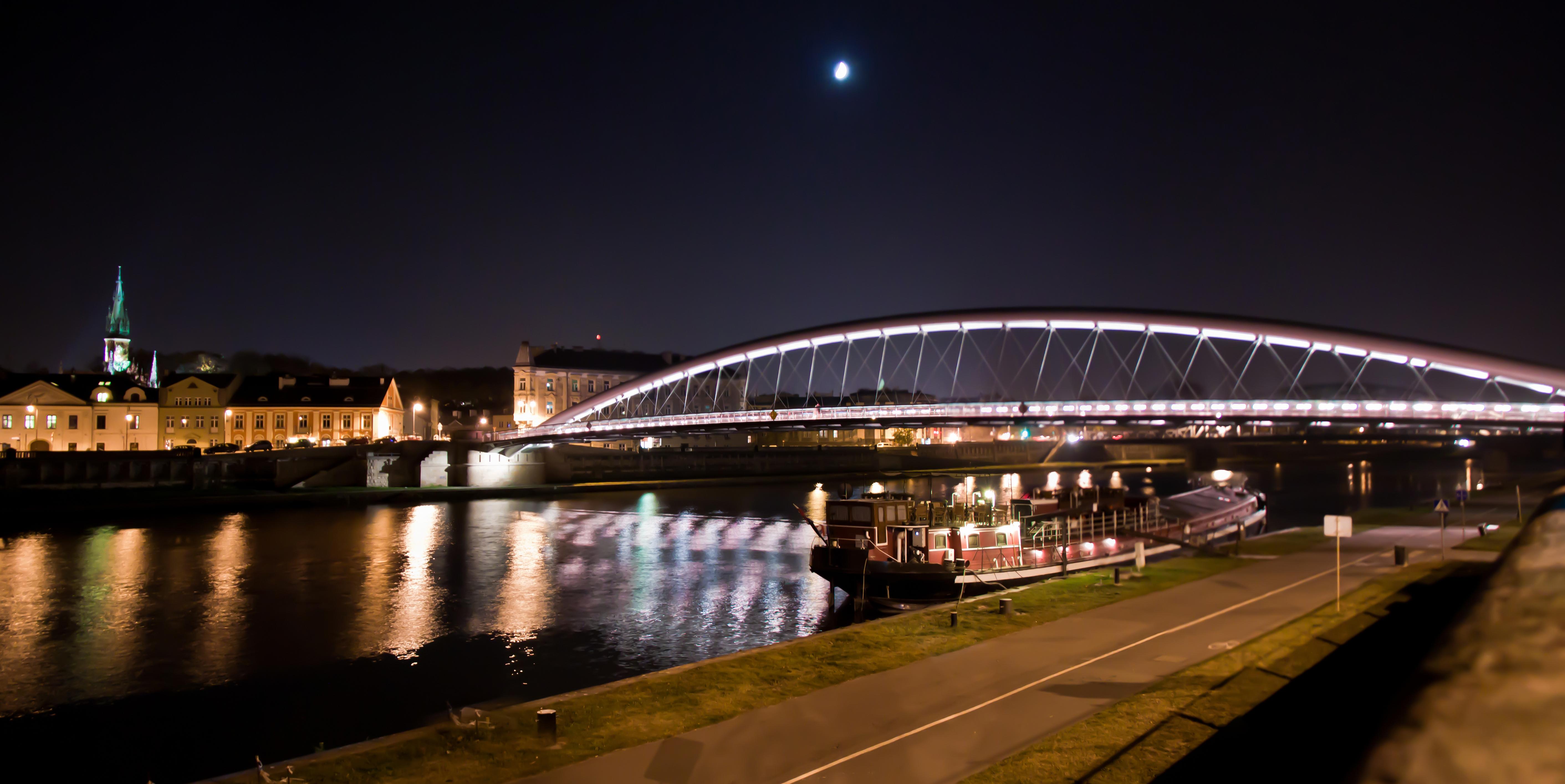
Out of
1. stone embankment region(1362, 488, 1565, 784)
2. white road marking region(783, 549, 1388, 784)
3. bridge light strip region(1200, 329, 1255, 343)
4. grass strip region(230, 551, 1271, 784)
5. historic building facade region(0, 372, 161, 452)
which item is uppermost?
bridge light strip region(1200, 329, 1255, 343)

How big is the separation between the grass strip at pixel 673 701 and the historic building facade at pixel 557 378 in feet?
306

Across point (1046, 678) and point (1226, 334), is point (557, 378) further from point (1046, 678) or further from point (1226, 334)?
point (1046, 678)

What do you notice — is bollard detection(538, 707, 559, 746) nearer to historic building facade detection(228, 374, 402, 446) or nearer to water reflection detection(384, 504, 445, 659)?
water reflection detection(384, 504, 445, 659)

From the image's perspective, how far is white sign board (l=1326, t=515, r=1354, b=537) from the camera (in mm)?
16891

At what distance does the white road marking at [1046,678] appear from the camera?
966 cm

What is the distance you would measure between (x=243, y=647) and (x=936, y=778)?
66.2ft

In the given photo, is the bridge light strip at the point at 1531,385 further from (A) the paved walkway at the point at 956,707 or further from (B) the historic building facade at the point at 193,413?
(B) the historic building facade at the point at 193,413

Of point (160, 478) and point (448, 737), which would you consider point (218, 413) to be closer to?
point (160, 478)

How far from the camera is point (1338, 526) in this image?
56.5 feet

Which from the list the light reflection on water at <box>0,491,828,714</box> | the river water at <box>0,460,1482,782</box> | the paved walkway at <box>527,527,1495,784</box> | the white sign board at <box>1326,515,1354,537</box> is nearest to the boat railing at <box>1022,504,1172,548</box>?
the river water at <box>0,460,1482,782</box>

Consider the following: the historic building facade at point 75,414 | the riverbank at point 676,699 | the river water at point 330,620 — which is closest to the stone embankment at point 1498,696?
the riverbank at point 676,699

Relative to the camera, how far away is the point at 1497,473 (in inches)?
3698

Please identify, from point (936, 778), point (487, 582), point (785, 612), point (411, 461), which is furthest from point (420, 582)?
point (411, 461)

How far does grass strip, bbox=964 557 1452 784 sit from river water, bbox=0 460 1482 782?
37.3ft
